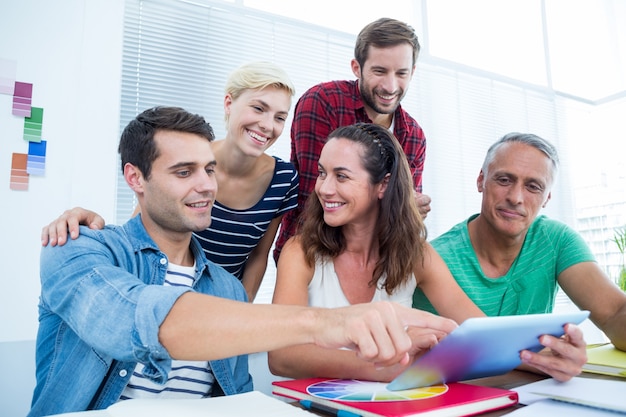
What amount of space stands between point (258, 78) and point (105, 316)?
124cm

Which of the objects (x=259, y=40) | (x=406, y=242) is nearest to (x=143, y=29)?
(x=259, y=40)

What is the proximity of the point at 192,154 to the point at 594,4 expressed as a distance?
5.71 meters

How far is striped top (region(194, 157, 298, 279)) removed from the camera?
5.95ft

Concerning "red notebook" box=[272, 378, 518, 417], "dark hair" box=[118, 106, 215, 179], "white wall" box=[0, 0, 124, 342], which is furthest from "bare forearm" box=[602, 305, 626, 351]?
"white wall" box=[0, 0, 124, 342]

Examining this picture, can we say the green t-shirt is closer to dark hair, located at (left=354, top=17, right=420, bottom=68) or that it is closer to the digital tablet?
the digital tablet

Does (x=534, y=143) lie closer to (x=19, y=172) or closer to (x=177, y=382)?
(x=177, y=382)

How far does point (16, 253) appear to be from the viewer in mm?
2436

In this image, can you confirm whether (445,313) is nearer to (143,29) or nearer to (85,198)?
(85,198)

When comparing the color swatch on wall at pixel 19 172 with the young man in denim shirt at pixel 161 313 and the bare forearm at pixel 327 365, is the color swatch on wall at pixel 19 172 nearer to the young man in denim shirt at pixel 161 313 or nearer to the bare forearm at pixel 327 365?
the young man in denim shirt at pixel 161 313

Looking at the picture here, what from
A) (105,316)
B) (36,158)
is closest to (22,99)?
(36,158)

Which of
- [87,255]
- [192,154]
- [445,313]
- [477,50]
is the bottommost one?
[445,313]

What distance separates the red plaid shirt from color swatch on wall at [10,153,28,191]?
4.67 ft

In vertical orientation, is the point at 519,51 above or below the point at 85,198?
above

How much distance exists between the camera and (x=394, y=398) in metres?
0.70
